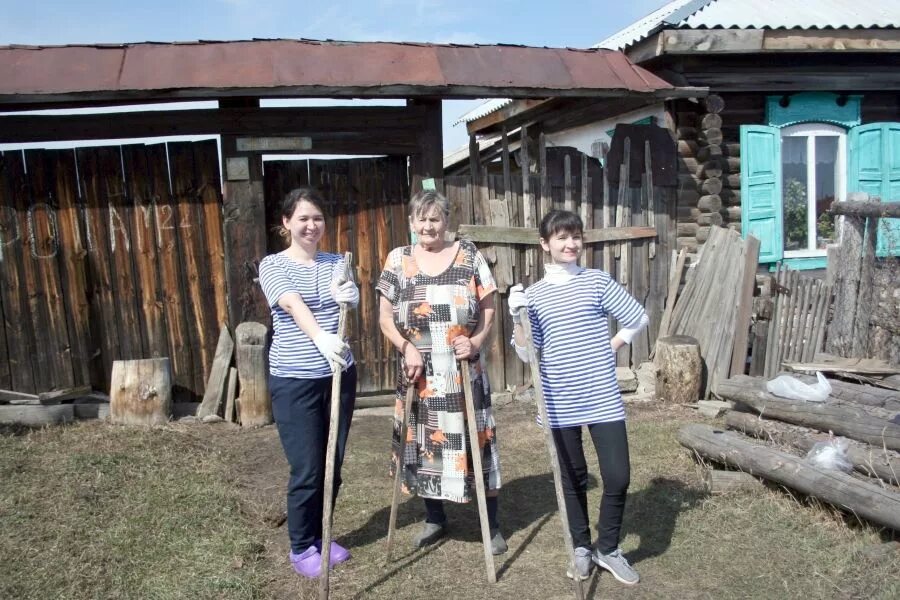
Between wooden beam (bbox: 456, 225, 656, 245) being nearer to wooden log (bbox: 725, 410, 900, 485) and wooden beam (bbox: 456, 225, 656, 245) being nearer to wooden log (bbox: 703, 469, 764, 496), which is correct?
wooden log (bbox: 725, 410, 900, 485)

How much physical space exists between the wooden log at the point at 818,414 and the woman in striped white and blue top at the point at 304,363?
297 centimetres

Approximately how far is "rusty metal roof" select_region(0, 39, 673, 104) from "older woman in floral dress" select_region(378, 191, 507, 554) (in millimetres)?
2721

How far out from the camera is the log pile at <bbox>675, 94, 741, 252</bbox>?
7.93 metres

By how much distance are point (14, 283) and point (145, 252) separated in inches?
42.3

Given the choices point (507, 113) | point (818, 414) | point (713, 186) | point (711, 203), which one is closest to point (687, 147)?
point (713, 186)

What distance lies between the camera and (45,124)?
20.6ft

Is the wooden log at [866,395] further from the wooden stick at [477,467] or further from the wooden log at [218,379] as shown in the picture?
the wooden log at [218,379]

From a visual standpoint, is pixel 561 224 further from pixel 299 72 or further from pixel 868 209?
pixel 868 209

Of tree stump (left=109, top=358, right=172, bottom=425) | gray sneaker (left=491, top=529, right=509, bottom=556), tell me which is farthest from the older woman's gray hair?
tree stump (left=109, top=358, right=172, bottom=425)

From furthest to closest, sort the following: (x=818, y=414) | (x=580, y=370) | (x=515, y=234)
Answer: (x=515, y=234), (x=818, y=414), (x=580, y=370)

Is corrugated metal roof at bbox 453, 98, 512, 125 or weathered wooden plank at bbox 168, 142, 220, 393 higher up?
corrugated metal roof at bbox 453, 98, 512, 125

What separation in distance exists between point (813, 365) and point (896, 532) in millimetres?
2834

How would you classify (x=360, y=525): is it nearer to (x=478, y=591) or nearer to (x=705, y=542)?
(x=478, y=591)

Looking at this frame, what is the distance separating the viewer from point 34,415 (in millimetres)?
6449
